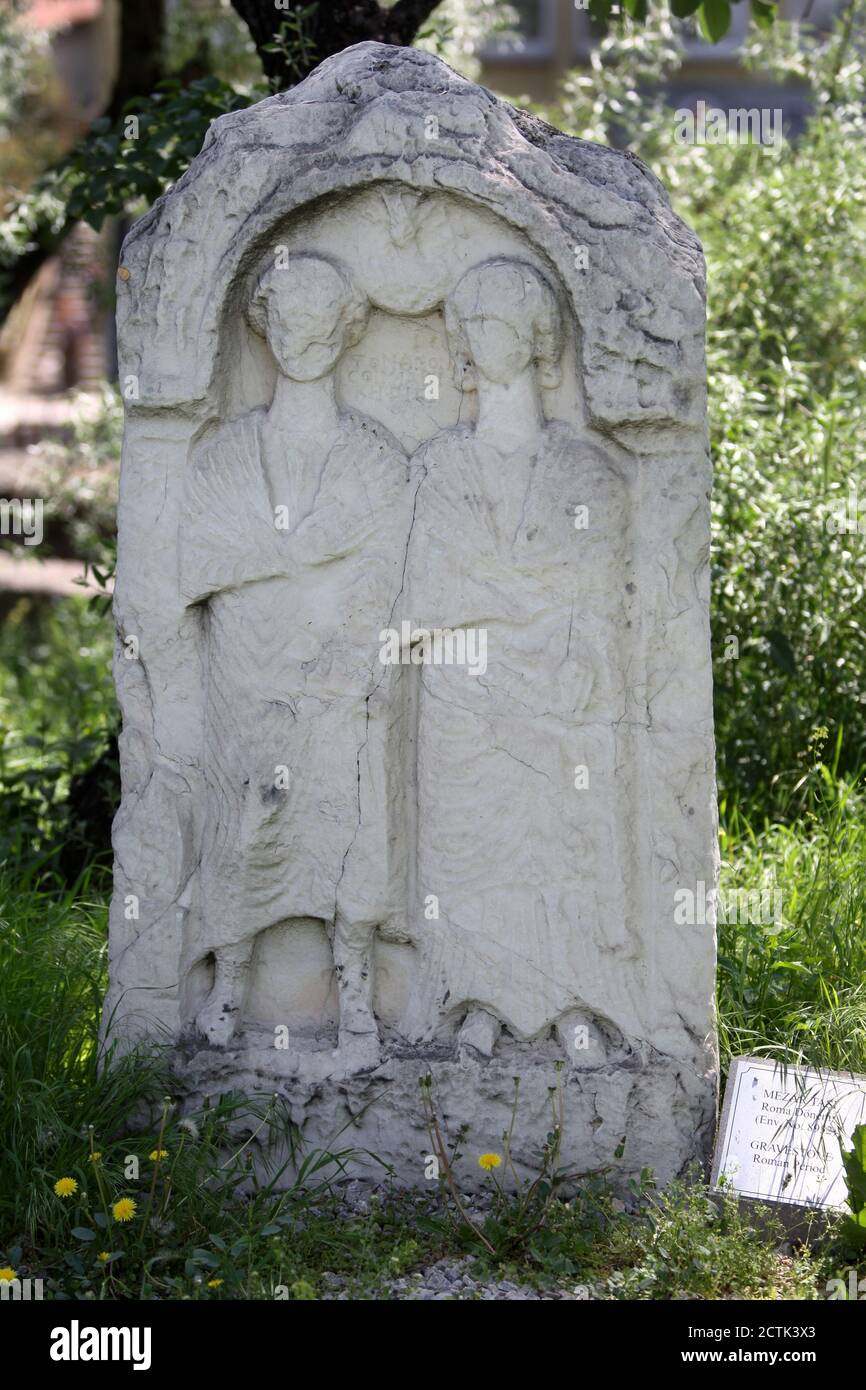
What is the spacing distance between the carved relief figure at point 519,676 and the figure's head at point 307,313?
A: 0.20m

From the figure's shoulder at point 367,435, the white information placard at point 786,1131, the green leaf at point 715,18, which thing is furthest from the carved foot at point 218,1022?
the green leaf at point 715,18

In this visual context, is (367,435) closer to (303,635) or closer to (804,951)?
(303,635)

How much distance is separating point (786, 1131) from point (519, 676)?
1.05m

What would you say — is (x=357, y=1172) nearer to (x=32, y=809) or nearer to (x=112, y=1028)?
(x=112, y=1028)

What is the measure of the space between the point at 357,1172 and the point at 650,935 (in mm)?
792

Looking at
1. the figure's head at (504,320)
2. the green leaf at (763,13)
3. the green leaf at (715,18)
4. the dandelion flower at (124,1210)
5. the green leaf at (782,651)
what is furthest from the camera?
the green leaf at (763,13)

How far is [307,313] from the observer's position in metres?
3.20

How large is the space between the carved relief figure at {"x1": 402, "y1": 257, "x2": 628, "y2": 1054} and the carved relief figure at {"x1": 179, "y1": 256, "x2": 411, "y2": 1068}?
95 mm

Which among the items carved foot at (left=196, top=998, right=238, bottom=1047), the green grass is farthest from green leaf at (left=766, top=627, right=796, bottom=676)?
carved foot at (left=196, top=998, right=238, bottom=1047)

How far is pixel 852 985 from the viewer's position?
3.79 meters

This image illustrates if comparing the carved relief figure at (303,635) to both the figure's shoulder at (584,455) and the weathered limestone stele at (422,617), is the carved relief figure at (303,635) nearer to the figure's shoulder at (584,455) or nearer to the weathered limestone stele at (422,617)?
the weathered limestone stele at (422,617)

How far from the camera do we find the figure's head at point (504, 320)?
10.3 ft

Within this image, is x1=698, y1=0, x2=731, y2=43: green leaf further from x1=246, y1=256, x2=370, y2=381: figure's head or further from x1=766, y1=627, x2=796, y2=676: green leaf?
x1=246, y1=256, x2=370, y2=381: figure's head

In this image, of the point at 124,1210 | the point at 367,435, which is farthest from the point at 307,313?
the point at 124,1210
